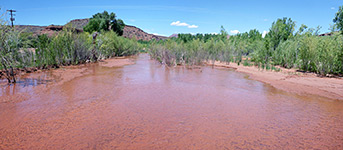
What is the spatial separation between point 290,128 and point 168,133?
2.32 metres

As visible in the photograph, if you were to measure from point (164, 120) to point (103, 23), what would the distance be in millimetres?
43200

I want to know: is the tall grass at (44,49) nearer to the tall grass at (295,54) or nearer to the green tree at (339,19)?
the tall grass at (295,54)

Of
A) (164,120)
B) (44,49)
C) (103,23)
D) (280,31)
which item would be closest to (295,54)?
(280,31)

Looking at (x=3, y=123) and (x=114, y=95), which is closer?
(x=3, y=123)

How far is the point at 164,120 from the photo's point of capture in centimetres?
374

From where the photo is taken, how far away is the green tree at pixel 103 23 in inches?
1646

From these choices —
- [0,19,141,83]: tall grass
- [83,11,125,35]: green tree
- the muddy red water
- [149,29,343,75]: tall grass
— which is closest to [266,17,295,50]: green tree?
[149,29,343,75]: tall grass

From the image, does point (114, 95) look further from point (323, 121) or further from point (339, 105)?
point (339, 105)

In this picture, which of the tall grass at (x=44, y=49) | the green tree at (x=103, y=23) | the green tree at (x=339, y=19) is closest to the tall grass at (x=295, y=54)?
the green tree at (x=339, y=19)

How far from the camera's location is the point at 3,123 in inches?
132

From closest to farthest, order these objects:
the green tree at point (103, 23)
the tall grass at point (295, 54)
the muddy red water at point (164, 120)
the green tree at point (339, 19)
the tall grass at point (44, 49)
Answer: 1. the muddy red water at point (164, 120)
2. the tall grass at point (44, 49)
3. the tall grass at point (295, 54)
4. the green tree at point (339, 19)
5. the green tree at point (103, 23)

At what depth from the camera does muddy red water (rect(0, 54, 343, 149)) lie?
2908 mm

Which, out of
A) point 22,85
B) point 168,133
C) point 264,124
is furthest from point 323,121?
point 22,85

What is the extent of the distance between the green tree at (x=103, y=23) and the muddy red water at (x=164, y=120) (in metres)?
38.7
